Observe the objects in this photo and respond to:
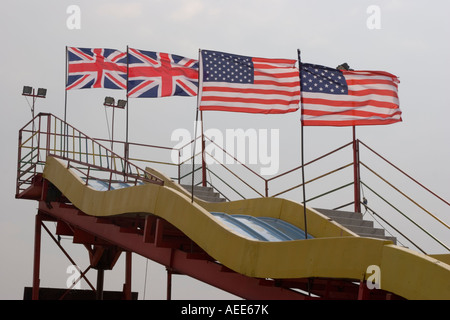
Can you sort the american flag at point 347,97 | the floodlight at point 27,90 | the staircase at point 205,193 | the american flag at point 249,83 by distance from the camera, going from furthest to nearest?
the floodlight at point 27,90 < the staircase at point 205,193 < the american flag at point 249,83 < the american flag at point 347,97

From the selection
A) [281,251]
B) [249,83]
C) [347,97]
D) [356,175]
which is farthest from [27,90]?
[281,251]

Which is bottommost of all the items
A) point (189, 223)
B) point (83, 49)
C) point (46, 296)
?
point (46, 296)

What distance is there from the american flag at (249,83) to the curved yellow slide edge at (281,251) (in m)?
2.71

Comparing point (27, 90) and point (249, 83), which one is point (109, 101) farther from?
point (249, 83)

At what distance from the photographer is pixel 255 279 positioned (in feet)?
58.7

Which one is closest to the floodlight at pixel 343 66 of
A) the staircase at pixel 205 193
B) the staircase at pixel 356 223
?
the staircase at pixel 356 223

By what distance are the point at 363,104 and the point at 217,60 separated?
3.64 meters

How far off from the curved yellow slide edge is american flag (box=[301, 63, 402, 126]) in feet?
10.2

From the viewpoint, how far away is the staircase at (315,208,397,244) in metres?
20.3

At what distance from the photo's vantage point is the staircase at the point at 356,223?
20.3m

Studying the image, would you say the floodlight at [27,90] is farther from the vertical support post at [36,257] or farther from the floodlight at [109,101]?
the vertical support post at [36,257]

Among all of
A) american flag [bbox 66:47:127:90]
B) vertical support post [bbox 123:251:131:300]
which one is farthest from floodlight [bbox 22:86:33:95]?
vertical support post [bbox 123:251:131:300]
